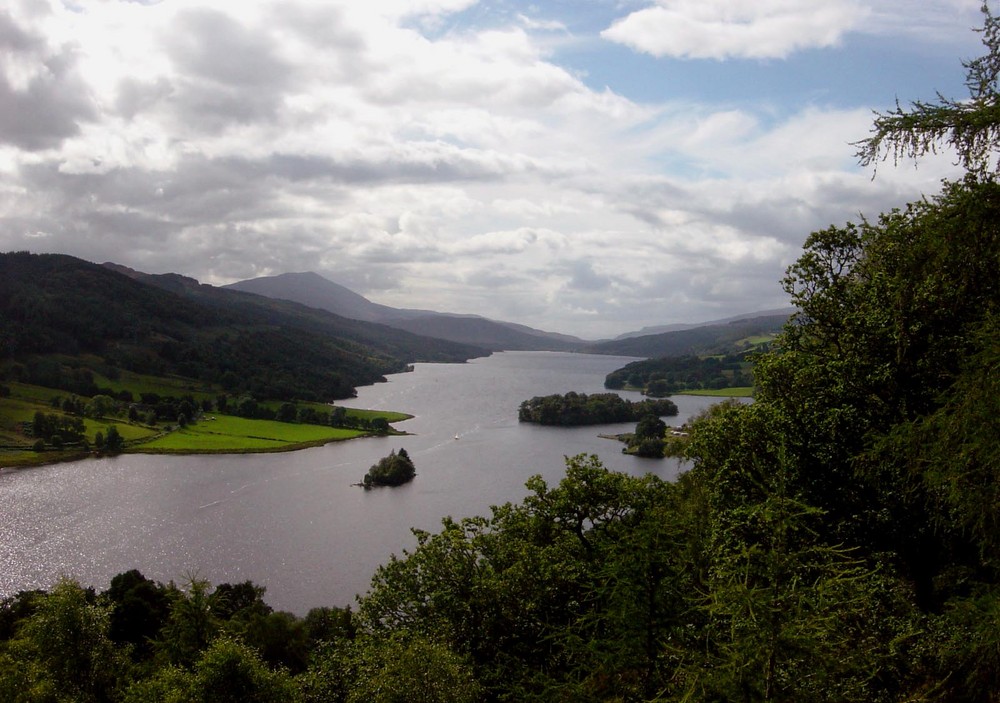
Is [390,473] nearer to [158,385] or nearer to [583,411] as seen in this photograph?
[583,411]

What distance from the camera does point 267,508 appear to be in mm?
60438

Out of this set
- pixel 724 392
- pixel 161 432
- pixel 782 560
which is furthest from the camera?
pixel 724 392

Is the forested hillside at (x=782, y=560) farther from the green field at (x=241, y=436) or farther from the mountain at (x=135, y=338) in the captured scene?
the mountain at (x=135, y=338)

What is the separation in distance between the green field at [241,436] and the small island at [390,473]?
26.8 meters

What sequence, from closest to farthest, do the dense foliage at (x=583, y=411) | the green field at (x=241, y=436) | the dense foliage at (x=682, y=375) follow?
the green field at (x=241, y=436), the dense foliage at (x=583, y=411), the dense foliage at (x=682, y=375)

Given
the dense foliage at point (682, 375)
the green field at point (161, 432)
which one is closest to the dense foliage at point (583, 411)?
the green field at point (161, 432)

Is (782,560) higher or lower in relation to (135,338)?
lower

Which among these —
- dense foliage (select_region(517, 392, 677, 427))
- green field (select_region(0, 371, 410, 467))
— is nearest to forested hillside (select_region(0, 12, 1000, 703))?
green field (select_region(0, 371, 410, 467))

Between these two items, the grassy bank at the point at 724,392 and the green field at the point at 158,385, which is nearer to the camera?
the green field at the point at 158,385

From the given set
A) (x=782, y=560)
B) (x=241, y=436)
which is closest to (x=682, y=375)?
(x=241, y=436)

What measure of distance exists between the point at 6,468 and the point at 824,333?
3643 inches

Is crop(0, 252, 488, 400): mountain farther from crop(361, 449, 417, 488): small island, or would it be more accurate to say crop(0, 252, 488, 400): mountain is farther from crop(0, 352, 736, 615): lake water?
crop(361, 449, 417, 488): small island

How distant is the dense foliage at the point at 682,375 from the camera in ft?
502

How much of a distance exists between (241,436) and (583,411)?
188ft
